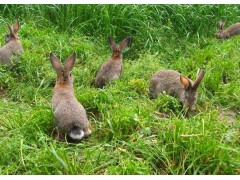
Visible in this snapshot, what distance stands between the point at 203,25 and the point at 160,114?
142 inches

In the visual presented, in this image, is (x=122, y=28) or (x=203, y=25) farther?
(x=203, y=25)

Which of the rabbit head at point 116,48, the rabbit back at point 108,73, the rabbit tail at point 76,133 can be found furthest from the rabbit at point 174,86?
the rabbit tail at point 76,133

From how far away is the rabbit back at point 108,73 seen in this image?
236 inches

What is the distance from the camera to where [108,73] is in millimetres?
6043

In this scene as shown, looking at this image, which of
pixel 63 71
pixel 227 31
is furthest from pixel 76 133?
pixel 227 31

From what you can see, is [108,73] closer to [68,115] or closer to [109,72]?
[109,72]

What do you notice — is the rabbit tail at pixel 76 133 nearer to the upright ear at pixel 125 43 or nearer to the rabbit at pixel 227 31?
the upright ear at pixel 125 43

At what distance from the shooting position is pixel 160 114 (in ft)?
16.5

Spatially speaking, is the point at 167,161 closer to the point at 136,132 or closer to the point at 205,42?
the point at 136,132

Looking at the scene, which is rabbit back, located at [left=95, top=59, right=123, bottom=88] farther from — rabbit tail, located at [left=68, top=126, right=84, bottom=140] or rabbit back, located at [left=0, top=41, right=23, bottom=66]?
rabbit tail, located at [left=68, top=126, right=84, bottom=140]

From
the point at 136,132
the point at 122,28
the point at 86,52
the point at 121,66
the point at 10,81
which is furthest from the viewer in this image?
the point at 122,28

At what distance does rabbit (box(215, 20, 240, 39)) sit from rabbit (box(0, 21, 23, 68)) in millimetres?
3651

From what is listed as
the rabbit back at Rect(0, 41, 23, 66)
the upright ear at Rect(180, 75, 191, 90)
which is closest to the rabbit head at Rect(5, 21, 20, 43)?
the rabbit back at Rect(0, 41, 23, 66)
